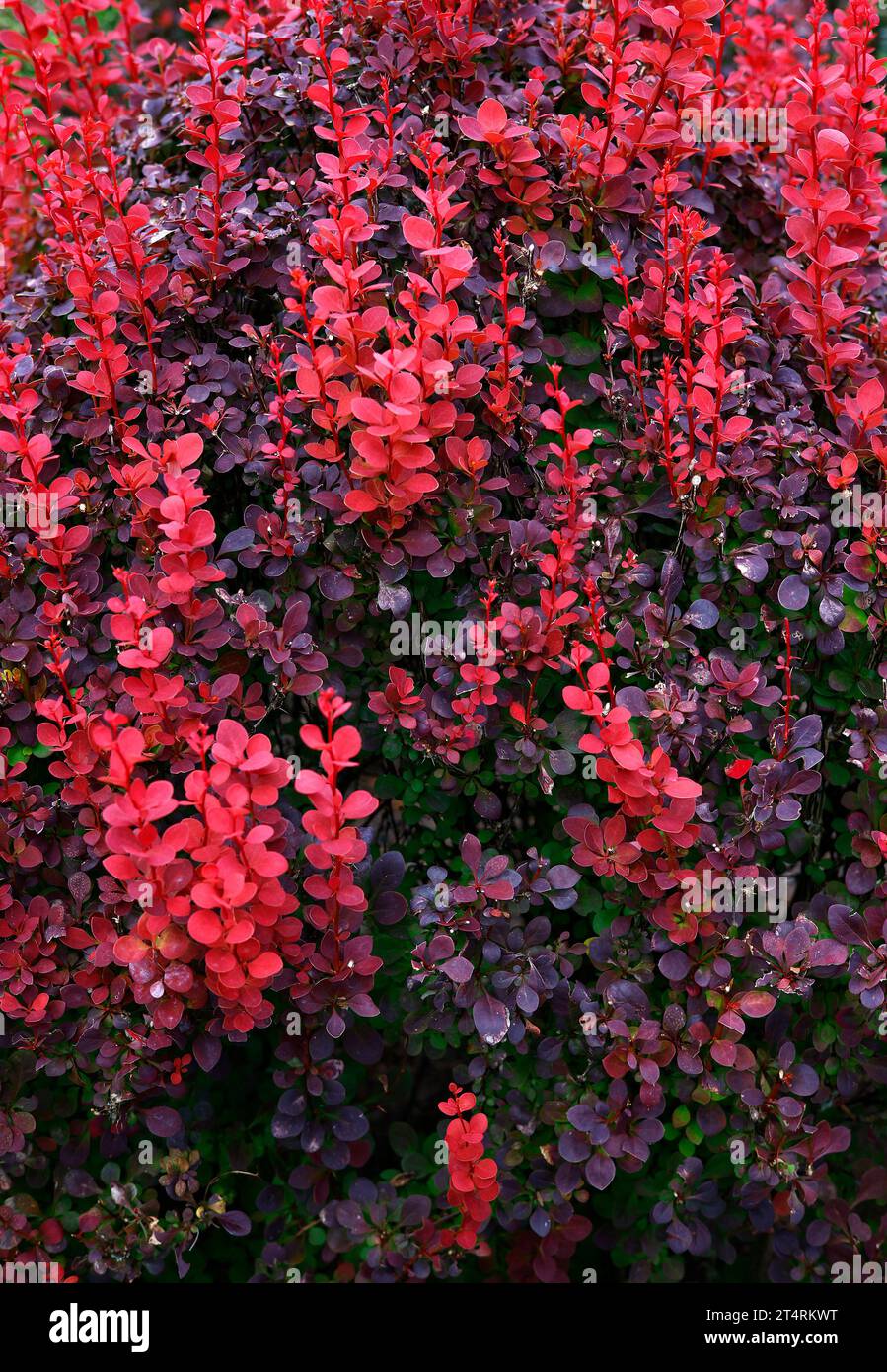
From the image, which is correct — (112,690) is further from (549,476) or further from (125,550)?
(549,476)

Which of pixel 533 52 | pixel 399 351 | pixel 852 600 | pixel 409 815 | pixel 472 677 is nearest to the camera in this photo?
pixel 399 351

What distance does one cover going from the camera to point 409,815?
2279 millimetres

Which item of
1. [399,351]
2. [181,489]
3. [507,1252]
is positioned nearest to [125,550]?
[181,489]

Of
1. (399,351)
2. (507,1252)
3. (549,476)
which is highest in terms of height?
(399,351)

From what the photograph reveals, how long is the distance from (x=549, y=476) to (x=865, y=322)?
3.20 ft

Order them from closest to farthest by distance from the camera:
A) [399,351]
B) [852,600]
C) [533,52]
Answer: [399,351]
[852,600]
[533,52]

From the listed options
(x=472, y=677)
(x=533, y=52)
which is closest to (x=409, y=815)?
(x=472, y=677)

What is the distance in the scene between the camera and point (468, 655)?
208 centimetres

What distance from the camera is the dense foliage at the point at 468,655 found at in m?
2.01

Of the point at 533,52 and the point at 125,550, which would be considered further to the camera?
the point at 533,52

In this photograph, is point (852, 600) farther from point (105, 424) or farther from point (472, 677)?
point (105, 424)

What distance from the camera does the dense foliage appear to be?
201cm

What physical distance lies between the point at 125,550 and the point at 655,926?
4.26ft

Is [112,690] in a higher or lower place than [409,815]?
higher
